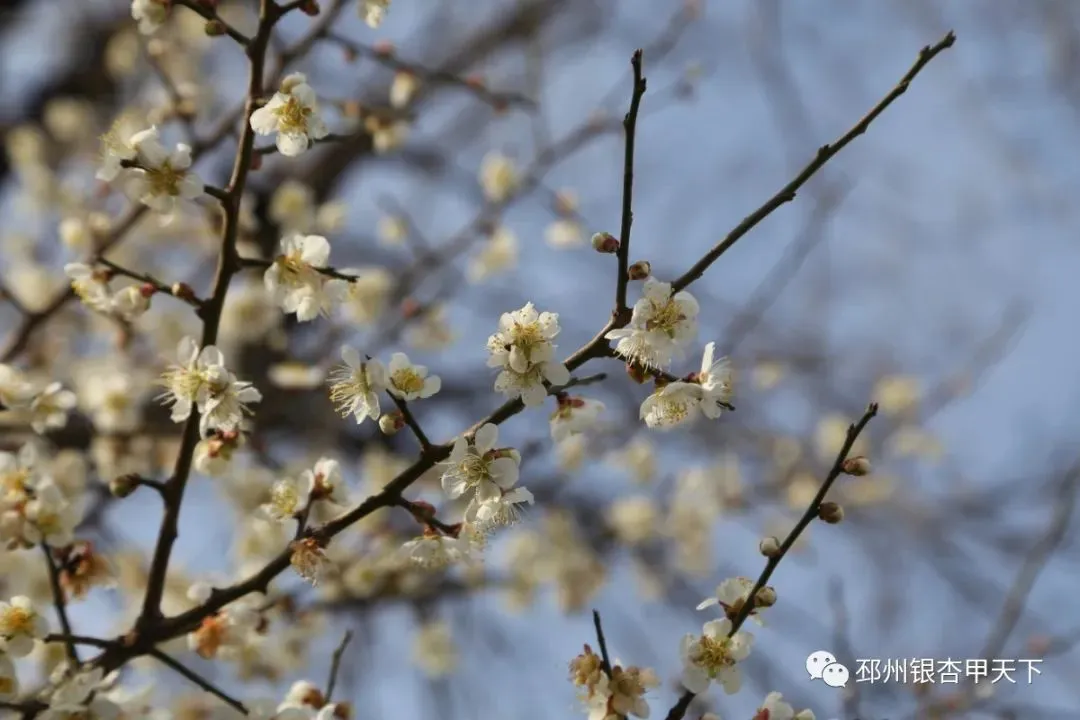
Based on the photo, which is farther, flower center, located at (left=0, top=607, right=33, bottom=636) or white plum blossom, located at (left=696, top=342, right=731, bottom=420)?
flower center, located at (left=0, top=607, right=33, bottom=636)

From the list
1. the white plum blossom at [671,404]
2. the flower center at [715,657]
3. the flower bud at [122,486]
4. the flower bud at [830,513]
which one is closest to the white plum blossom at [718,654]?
the flower center at [715,657]

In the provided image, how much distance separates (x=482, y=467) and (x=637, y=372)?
1.01ft

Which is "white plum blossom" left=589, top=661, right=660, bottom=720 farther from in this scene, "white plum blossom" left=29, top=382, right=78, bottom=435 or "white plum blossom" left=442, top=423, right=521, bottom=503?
"white plum blossom" left=29, top=382, right=78, bottom=435

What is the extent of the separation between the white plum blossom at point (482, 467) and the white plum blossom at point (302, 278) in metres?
0.46

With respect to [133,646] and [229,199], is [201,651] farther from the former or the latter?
[229,199]

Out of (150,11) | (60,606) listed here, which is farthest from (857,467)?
(150,11)

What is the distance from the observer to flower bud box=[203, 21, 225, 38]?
1.79 m

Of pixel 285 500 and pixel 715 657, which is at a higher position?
pixel 285 500

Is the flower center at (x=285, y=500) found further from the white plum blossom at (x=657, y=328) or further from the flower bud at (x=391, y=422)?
the white plum blossom at (x=657, y=328)

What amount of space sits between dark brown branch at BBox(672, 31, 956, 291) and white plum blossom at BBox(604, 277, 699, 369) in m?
0.05

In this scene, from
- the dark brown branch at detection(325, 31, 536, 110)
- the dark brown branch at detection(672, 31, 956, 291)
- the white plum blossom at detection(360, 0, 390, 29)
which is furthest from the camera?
the dark brown branch at detection(325, 31, 536, 110)

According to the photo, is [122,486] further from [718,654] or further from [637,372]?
[718,654]

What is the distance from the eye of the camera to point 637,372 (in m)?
1.56

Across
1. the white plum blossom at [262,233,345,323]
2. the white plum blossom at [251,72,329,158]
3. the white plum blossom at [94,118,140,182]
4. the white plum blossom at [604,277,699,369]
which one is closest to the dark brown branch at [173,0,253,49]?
the white plum blossom at [251,72,329,158]
